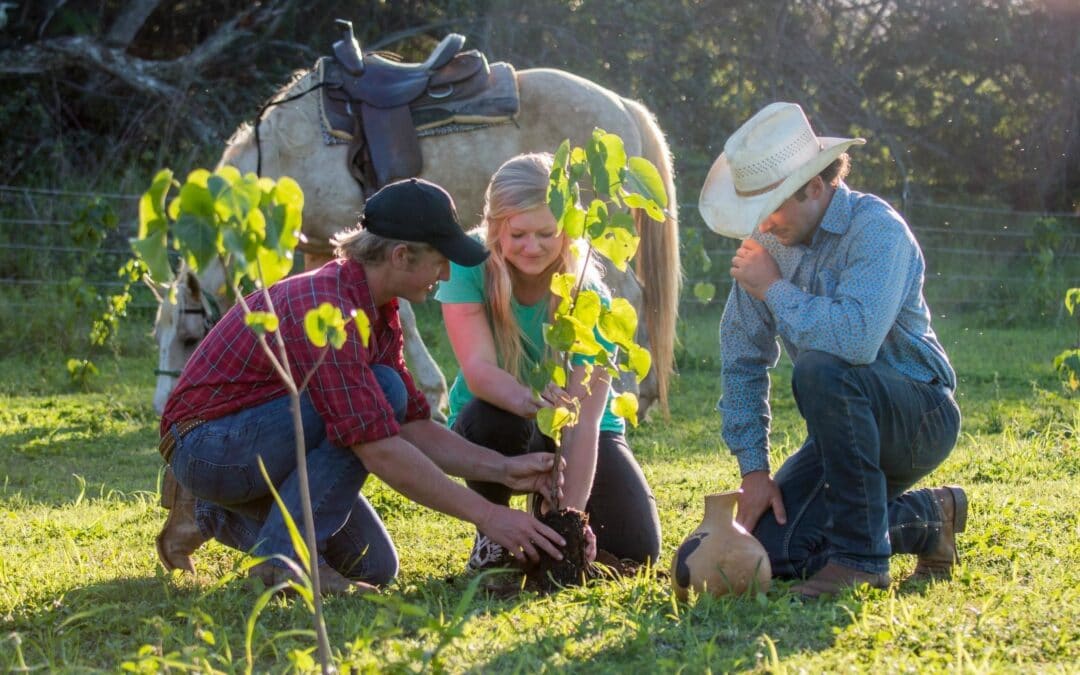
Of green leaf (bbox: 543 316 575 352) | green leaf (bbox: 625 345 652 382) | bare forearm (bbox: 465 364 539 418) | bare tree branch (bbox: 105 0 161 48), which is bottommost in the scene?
bare forearm (bbox: 465 364 539 418)

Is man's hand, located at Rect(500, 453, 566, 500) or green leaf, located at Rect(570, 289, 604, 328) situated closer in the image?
green leaf, located at Rect(570, 289, 604, 328)

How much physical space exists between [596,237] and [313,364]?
0.74m

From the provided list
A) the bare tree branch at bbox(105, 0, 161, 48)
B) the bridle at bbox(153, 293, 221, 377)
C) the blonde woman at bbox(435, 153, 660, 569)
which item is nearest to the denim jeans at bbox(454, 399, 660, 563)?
the blonde woman at bbox(435, 153, 660, 569)

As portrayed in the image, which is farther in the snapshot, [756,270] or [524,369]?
[524,369]

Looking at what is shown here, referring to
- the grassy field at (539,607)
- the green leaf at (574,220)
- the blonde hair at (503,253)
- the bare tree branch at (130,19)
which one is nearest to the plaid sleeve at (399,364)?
the blonde hair at (503,253)

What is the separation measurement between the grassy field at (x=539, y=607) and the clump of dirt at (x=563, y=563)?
0.07 metres

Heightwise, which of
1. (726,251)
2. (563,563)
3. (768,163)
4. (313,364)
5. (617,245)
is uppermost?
(768,163)

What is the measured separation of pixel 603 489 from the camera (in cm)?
378

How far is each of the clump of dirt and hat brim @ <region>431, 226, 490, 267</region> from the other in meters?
0.67

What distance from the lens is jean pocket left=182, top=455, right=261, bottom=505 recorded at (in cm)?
331

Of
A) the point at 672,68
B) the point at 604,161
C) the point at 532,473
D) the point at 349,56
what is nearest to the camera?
the point at 604,161

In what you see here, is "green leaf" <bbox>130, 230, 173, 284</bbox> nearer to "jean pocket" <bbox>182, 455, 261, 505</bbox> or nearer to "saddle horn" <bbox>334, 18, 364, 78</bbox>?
"jean pocket" <bbox>182, 455, 261, 505</bbox>

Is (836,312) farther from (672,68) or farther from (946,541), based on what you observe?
(672,68)

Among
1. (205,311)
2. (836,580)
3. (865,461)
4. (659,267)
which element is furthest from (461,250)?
(205,311)
